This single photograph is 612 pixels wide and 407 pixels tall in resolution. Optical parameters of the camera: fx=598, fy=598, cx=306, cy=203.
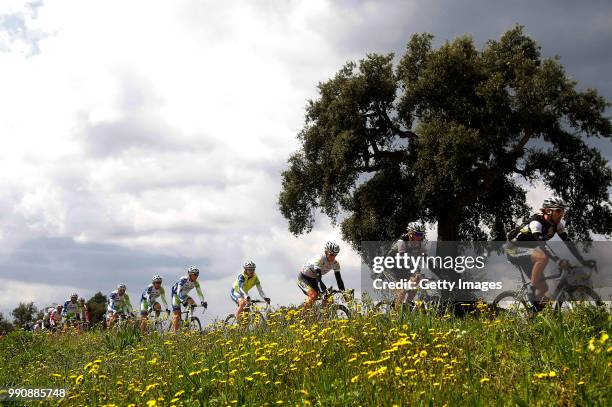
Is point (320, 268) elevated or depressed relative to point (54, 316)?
depressed

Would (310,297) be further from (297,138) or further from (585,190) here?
(585,190)

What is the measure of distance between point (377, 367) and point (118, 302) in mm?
21238

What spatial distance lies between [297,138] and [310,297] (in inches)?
677

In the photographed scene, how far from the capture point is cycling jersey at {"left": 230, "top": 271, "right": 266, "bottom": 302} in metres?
18.3

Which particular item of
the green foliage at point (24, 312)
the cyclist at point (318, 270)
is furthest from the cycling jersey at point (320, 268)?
the green foliage at point (24, 312)

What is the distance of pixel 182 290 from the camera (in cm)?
2012

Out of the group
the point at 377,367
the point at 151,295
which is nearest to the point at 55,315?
the point at 151,295

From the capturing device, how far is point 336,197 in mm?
29453

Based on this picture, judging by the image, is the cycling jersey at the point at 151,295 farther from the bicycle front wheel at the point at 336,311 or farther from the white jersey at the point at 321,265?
the bicycle front wheel at the point at 336,311

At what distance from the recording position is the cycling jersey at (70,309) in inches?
1282

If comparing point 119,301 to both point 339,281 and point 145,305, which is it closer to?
point 145,305

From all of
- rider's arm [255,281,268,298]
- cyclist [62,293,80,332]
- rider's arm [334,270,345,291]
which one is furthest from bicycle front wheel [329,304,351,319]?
cyclist [62,293,80,332]

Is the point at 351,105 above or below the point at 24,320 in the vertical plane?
above

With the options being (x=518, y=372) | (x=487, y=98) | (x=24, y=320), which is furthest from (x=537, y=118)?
(x=24, y=320)
